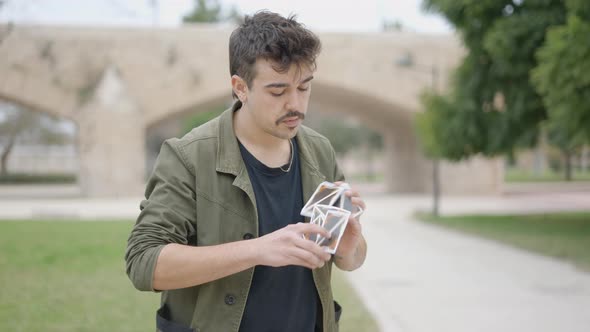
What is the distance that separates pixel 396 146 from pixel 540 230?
2088 centimetres

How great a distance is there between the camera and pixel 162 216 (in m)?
1.98

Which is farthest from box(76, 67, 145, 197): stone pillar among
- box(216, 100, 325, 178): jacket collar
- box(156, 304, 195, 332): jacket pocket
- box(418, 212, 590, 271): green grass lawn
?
box(156, 304, 195, 332): jacket pocket

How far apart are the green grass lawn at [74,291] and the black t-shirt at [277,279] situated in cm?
402

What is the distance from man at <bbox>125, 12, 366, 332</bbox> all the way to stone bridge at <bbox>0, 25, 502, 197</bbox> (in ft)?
86.9

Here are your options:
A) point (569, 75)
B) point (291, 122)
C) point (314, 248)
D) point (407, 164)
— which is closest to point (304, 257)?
point (314, 248)

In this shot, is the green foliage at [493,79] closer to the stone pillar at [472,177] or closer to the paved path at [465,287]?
the paved path at [465,287]

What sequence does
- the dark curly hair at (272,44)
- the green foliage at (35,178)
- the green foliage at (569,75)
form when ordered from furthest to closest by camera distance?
the green foliage at (35,178) < the green foliage at (569,75) < the dark curly hair at (272,44)

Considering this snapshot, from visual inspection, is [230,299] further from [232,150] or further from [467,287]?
[467,287]

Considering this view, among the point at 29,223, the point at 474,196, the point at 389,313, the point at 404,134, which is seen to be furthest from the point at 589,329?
the point at 404,134

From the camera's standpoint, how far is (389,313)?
6.89 metres

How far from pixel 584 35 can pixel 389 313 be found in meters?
6.00

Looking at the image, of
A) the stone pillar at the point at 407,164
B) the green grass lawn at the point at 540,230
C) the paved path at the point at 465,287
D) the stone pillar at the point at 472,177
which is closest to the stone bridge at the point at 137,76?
the stone pillar at the point at 472,177

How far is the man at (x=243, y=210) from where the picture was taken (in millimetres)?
1938

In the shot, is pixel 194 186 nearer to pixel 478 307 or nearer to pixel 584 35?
pixel 478 307
